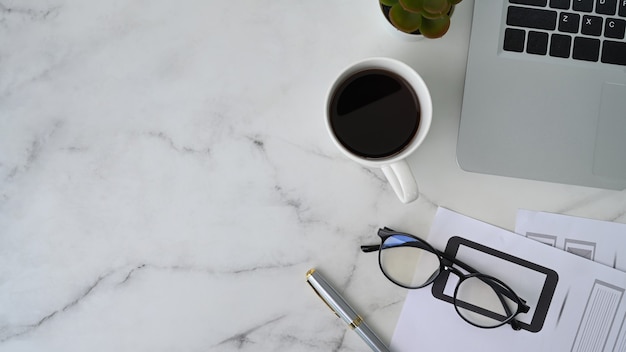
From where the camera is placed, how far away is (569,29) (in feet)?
2.10

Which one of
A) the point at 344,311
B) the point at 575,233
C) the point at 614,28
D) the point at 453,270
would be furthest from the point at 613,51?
the point at 344,311

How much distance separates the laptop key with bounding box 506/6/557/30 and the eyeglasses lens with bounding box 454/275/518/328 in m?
0.32

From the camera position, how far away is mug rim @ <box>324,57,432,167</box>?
23.5 inches

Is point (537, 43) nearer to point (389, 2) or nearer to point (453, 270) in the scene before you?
point (389, 2)

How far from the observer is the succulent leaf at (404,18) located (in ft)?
1.98

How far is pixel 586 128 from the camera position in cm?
66

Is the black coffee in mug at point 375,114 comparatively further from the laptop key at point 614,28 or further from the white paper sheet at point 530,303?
the laptop key at point 614,28

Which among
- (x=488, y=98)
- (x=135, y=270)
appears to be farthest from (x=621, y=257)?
(x=135, y=270)

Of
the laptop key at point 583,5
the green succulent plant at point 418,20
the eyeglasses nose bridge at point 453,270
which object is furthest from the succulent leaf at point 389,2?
the eyeglasses nose bridge at point 453,270

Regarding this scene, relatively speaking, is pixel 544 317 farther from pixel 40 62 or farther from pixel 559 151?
pixel 40 62

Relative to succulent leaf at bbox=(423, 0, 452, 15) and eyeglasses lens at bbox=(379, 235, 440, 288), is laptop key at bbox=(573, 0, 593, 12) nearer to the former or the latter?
succulent leaf at bbox=(423, 0, 452, 15)

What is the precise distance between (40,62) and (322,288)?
0.47m

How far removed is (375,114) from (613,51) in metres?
0.30

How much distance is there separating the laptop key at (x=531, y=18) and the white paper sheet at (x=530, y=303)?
0.82 feet
